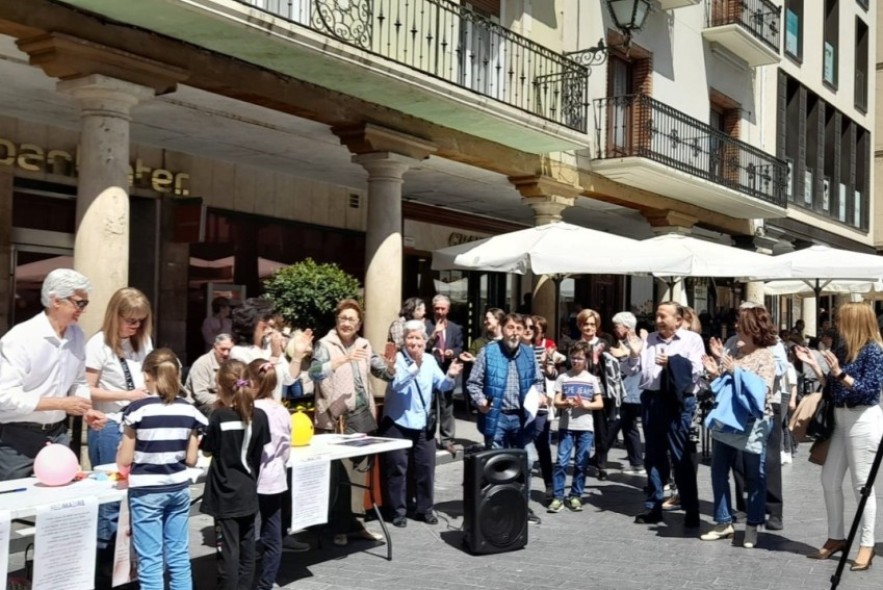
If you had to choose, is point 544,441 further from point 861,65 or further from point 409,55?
point 861,65

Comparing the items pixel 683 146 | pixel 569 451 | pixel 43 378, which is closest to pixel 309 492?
pixel 43 378

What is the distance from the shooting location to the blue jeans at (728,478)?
7.09 m

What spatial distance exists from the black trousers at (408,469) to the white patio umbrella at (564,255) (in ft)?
12.5

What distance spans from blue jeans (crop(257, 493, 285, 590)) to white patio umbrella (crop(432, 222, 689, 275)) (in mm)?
5981

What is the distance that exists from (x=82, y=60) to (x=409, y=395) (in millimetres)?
4172

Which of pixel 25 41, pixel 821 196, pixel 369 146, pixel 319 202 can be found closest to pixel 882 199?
pixel 821 196

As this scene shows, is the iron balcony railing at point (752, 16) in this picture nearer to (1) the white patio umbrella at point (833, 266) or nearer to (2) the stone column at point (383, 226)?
(1) the white patio umbrella at point (833, 266)

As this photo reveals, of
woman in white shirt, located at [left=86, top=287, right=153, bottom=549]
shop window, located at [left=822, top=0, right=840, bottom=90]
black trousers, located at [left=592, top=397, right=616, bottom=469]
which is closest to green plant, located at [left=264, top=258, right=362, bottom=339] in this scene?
black trousers, located at [left=592, top=397, right=616, bottom=469]

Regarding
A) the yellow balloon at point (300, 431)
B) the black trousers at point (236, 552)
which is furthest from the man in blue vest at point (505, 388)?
Answer: the black trousers at point (236, 552)

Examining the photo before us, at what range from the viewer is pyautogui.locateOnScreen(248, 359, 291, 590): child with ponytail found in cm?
550

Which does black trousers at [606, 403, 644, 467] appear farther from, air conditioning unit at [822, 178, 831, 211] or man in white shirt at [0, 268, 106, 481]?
air conditioning unit at [822, 178, 831, 211]

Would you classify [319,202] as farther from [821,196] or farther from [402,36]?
[821,196]

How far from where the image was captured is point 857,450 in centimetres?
651

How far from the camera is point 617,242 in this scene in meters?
11.5
